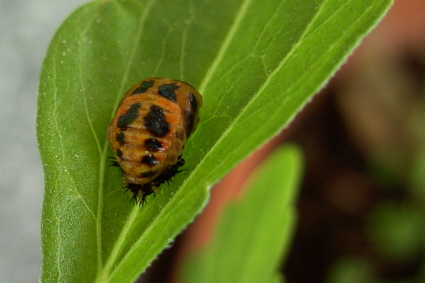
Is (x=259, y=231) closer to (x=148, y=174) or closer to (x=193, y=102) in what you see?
(x=148, y=174)

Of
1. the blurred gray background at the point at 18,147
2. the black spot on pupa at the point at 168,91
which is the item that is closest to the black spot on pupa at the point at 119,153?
the black spot on pupa at the point at 168,91

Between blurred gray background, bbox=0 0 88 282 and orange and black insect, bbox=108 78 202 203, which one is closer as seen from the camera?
orange and black insect, bbox=108 78 202 203

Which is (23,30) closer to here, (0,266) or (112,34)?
(0,266)

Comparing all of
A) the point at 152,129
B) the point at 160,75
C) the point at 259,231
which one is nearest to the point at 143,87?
the point at 160,75

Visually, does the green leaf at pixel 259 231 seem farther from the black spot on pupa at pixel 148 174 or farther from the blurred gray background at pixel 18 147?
the blurred gray background at pixel 18 147

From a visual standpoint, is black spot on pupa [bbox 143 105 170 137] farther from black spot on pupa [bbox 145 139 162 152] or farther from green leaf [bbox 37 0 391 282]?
green leaf [bbox 37 0 391 282]

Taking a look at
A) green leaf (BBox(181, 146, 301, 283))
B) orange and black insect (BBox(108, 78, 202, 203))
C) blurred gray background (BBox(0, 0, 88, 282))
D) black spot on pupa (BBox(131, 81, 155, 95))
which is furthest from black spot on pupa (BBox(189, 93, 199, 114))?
blurred gray background (BBox(0, 0, 88, 282))
